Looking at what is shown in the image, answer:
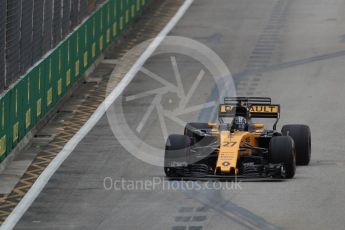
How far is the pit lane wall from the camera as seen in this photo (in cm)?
3513

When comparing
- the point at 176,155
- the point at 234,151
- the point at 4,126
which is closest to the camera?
the point at 234,151

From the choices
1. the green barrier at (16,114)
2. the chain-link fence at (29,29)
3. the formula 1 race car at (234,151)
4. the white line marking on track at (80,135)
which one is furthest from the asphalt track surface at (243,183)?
the chain-link fence at (29,29)

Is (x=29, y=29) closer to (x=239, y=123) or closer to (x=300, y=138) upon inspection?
(x=239, y=123)

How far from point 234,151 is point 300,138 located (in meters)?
2.49

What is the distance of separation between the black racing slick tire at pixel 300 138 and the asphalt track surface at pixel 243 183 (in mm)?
385

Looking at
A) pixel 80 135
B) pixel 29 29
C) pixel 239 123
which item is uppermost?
pixel 29 29

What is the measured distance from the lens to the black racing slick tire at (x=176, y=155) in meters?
31.2

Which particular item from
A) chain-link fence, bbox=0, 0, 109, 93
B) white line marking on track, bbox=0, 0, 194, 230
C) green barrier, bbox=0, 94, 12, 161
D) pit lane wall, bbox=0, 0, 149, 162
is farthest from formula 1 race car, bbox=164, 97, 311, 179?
chain-link fence, bbox=0, 0, 109, 93

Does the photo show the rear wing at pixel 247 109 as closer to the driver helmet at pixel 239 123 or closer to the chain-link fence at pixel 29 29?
the driver helmet at pixel 239 123

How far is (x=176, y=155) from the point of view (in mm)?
31344

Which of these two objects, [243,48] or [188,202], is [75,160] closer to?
[188,202]

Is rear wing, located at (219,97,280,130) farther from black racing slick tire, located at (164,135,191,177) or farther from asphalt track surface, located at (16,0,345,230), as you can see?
black racing slick tire, located at (164,135,191,177)

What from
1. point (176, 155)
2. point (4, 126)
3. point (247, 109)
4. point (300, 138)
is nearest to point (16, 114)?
point (4, 126)

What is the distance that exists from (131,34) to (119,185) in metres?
22.0
